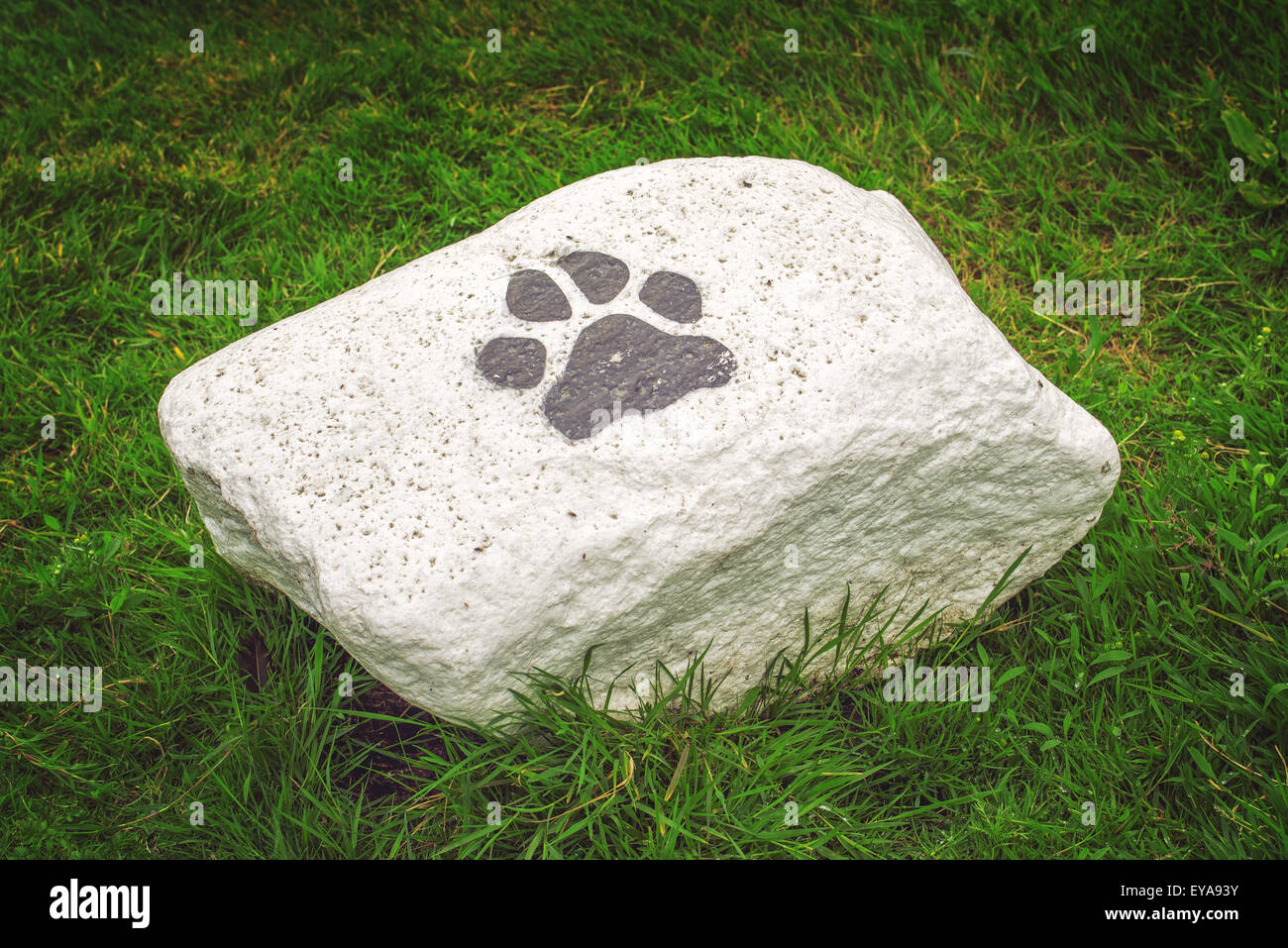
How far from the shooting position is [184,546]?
9.02 ft

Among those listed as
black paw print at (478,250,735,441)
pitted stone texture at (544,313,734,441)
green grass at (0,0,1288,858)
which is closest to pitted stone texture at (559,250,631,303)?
black paw print at (478,250,735,441)

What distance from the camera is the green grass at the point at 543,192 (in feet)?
7.44

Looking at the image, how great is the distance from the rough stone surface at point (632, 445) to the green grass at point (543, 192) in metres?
0.27

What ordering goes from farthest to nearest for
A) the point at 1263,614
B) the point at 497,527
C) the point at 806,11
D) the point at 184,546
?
the point at 806,11 → the point at 184,546 → the point at 1263,614 → the point at 497,527

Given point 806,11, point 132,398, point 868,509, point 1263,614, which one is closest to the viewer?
point 868,509

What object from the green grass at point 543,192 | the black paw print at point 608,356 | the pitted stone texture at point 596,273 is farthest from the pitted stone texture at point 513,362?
the green grass at point 543,192

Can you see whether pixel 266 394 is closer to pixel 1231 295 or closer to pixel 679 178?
pixel 679 178

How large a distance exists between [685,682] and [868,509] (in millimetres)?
580

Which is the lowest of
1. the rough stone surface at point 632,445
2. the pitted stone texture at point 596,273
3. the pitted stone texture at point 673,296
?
the rough stone surface at point 632,445

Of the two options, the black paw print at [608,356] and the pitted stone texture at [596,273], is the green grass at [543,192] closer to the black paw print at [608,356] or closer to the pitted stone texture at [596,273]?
the black paw print at [608,356]

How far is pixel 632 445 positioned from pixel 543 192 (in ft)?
6.11

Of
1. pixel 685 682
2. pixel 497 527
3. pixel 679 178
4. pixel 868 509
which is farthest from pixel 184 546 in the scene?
pixel 868 509

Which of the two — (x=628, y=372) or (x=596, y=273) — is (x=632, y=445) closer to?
(x=628, y=372)

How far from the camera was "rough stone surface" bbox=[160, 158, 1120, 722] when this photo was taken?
6.63 feet
